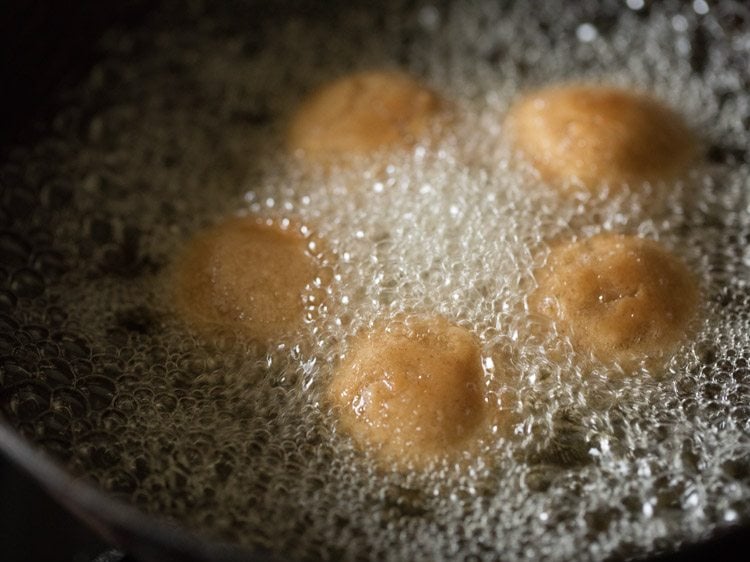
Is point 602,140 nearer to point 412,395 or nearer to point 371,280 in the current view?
point 371,280

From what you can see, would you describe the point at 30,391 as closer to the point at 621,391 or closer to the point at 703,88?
the point at 621,391

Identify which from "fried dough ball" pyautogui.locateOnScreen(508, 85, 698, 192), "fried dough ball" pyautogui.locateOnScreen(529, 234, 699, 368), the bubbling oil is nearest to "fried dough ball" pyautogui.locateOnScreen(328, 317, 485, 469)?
the bubbling oil

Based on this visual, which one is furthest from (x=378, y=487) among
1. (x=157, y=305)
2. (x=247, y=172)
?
(x=247, y=172)

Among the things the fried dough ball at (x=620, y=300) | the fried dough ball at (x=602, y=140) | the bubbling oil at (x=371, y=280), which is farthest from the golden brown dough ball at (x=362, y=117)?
the fried dough ball at (x=620, y=300)

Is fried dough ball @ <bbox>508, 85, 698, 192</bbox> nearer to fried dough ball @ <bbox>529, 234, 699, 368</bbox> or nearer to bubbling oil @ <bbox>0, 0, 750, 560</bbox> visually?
bubbling oil @ <bbox>0, 0, 750, 560</bbox>

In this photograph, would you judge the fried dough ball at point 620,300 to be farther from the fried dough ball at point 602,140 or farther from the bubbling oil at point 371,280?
the fried dough ball at point 602,140
